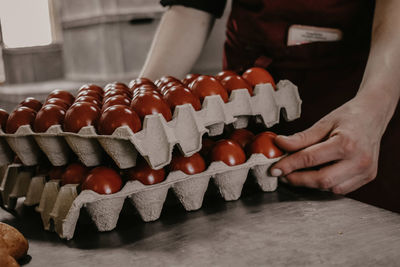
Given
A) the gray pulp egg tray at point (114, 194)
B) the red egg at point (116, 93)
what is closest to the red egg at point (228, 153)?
the gray pulp egg tray at point (114, 194)

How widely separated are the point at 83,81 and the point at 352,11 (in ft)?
8.03

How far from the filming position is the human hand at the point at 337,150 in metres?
0.96

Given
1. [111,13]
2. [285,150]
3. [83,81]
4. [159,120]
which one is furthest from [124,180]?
[83,81]

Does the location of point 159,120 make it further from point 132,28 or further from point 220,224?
point 132,28

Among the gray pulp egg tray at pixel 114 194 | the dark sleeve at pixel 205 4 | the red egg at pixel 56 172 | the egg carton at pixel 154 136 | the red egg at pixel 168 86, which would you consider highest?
the dark sleeve at pixel 205 4

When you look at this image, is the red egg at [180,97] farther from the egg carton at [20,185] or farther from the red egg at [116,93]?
the egg carton at [20,185]

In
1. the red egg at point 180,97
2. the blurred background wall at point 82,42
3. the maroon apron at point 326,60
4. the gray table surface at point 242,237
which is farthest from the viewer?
the blurred background wall at point 82,42

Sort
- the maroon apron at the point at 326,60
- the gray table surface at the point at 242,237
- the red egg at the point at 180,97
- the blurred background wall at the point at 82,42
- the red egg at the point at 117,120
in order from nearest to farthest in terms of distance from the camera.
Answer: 1. the gray table surface at the point at 242,237
2. the red egg at the point at 117,120
3. the red egg at the point at 180,97
4. the maroon apron at the point at 326,60
5. the blurred background wall at the point at 82,42

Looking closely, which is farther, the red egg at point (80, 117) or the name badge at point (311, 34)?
the name badge at point (311, 34)

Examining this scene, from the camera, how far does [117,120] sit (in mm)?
827

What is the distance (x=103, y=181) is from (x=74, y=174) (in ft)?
0.32

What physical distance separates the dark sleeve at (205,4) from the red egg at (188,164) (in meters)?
0.84

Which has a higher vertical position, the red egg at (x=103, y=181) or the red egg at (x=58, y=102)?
the red egg at (x=58, y=102)

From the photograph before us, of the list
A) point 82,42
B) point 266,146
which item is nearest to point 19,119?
point 266,146
